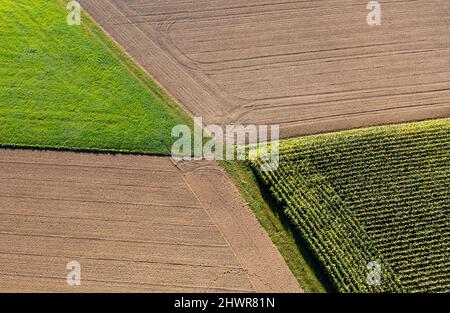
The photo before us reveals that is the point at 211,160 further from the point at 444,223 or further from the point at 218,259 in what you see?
the point at 444,223

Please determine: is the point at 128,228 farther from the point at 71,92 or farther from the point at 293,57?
the point at 293,57

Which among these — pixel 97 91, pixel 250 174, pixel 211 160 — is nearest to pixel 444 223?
pixel 250 174

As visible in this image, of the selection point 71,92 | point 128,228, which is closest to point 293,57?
point 71,92

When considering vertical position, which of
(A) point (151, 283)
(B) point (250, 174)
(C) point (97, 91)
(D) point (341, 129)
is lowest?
(A) point (151, 283)

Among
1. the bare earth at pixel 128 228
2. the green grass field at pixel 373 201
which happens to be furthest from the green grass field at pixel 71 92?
the green grass field at pixel 373 201

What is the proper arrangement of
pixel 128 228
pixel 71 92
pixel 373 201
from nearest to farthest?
pixel 128 228
pixel 373 201
pixel 71 92

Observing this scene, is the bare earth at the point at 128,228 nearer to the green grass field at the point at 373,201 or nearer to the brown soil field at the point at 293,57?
the green grass field at the point at 373,201
